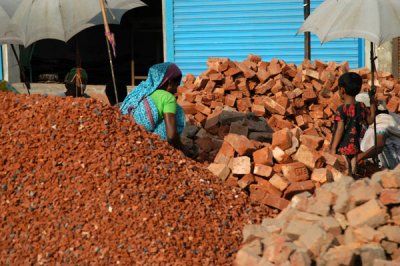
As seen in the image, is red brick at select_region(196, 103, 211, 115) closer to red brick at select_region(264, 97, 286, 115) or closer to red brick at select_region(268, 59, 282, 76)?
red brick at select_region(264, 97, 286, 115)

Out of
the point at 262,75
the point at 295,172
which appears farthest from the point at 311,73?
the point at 295,172

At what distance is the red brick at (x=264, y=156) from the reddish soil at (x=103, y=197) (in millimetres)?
512

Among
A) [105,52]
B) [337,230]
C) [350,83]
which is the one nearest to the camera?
[337,230]

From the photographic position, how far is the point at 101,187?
20.1 ft

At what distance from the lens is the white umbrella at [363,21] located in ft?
23.4

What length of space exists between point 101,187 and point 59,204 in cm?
34

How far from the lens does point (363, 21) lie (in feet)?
23.7

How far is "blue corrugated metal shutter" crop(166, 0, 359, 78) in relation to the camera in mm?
13430

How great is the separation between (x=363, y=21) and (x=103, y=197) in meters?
2.92

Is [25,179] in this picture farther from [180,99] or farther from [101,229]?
[180,99]

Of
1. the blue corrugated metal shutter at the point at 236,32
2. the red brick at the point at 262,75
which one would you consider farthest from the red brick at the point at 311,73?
the blue corrugated metal shutter at the point at 236,32

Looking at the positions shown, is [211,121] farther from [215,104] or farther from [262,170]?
[262,170]

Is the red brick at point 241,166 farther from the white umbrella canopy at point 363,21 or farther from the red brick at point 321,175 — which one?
the white umbrella canopy at point 363,21

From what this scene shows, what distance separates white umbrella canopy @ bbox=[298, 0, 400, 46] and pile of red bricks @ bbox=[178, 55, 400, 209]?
1.05m
